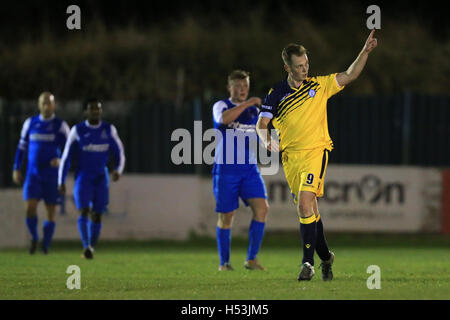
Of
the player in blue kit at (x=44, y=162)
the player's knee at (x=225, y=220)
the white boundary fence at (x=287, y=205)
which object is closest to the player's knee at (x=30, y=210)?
the player in blue kit at (x=44, y=162)

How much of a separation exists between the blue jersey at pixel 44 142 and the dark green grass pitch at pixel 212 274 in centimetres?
133

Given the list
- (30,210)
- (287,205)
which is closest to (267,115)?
(30,210)

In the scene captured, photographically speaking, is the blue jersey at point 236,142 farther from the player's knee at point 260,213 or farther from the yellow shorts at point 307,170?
the yellow shorts at point 307,170

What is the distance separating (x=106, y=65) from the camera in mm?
25625

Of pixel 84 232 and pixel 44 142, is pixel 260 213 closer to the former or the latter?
pixel 84 232

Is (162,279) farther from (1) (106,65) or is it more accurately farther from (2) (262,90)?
(1) (106,65)

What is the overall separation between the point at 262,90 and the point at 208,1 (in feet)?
23.1

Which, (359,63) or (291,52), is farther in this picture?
(291,52)

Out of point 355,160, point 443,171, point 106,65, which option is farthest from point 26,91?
point 443,171

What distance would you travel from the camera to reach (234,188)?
10906 millimetres

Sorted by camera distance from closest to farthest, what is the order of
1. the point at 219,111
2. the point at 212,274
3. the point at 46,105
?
the point at 212,274, the point at 219,111, the point at 46,105

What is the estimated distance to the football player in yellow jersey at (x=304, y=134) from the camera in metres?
8.65

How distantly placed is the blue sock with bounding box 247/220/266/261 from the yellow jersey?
224 cm

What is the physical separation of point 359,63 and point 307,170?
1104mm
